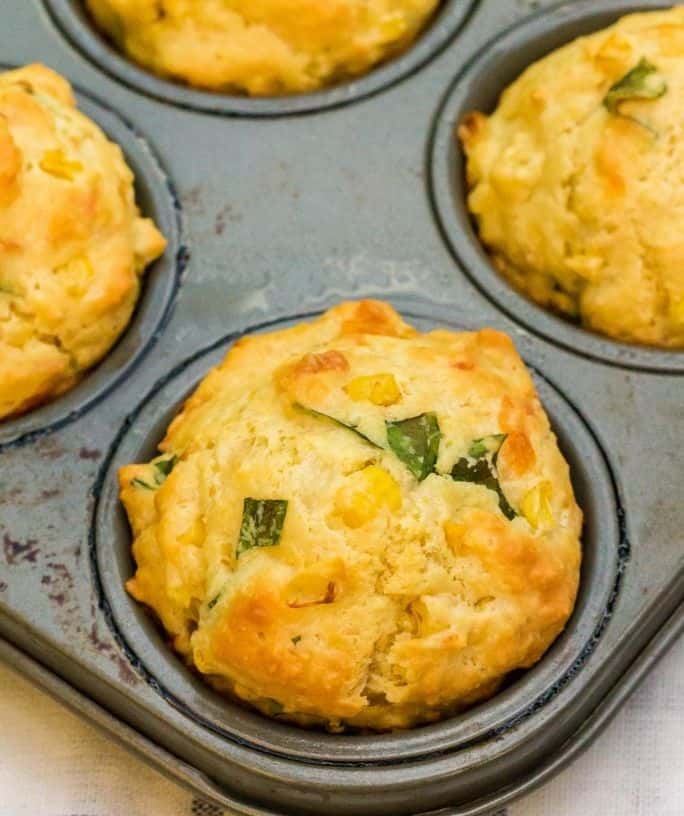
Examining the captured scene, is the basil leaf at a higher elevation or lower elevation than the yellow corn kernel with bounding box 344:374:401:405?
higher

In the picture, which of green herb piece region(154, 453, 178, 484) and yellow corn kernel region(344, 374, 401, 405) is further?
green herb piece region(154, 453, 178, 484)

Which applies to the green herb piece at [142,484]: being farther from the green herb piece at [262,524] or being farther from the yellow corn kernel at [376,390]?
the yellow corn kernel at [376,390]

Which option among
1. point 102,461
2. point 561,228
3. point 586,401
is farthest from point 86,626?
point 561,228

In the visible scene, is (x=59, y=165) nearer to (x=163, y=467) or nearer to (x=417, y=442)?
(x=163, y=467)

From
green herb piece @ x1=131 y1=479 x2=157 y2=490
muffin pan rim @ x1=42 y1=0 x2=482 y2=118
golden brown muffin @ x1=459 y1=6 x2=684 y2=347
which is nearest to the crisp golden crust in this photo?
green herb piece @ x1=131 y1=479 x2=157 y2=490

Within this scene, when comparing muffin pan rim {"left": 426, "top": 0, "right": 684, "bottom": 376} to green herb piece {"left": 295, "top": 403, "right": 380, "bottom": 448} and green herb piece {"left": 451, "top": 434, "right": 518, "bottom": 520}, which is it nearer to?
green herb piece {"left": 451, "top": 434, "right": 518, "bottom": 520}

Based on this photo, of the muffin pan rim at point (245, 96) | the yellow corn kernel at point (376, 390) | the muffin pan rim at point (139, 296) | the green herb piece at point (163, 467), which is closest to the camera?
the yellow corn kernel at point (376, 390)

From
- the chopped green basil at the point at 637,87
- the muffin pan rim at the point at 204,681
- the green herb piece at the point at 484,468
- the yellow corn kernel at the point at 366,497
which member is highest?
the chopped green basil at the point at 637,87

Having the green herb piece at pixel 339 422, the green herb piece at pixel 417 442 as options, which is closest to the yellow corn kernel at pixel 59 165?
the green herb piece at pixel 339 422
